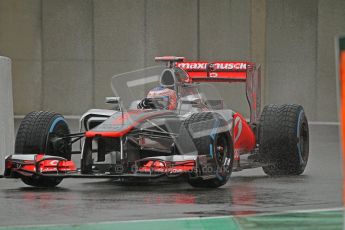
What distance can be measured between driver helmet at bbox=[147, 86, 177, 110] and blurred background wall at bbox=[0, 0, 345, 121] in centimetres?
1547

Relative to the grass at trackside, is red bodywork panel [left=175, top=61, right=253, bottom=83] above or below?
above

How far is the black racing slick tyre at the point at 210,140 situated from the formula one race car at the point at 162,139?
12 mm

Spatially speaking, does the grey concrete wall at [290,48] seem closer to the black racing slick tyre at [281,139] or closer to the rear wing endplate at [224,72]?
the rear wing endplate at [224,72]

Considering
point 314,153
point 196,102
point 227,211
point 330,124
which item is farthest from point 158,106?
point 330,124

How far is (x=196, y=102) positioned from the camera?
13.9m

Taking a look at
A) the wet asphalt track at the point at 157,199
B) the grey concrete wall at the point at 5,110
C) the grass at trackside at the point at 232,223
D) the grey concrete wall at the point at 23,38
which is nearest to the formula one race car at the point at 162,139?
the wet asphalt track at the point at 157,199

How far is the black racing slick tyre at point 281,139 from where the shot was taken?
566 inches

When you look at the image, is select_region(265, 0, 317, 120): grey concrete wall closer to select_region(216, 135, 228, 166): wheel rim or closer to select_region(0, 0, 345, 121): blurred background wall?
select_region(0, 0, 345, 121): blurred background wall

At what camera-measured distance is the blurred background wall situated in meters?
29.1

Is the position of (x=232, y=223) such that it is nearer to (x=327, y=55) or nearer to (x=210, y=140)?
(x=210, y=140)

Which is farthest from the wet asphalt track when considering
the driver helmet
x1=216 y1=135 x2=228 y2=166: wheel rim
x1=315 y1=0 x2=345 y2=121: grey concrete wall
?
x1=315 y1=0 x2=345 y2=121: grey concrete wall

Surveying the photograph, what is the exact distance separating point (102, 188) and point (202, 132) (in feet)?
4.78

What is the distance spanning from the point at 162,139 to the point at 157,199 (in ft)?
5.37

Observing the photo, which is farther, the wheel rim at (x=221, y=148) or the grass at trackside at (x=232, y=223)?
the wheel rim at (x=221, y=148)
